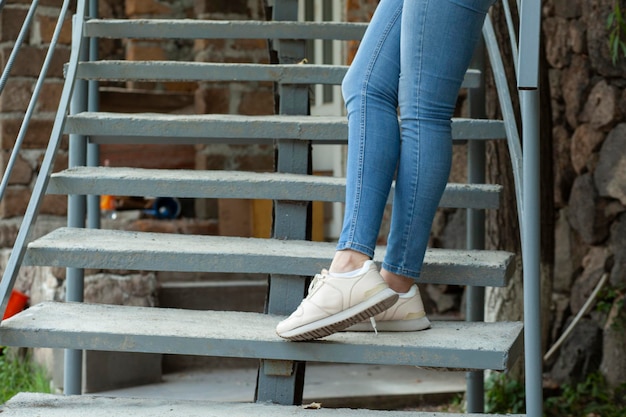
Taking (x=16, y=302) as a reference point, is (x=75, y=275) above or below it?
above

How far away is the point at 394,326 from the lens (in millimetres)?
2330

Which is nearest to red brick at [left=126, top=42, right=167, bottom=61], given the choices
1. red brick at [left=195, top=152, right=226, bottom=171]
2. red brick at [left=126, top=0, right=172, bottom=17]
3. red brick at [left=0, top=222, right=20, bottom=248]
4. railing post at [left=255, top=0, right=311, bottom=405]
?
red brick at [left=126, top=0, right=172, bottom=17]

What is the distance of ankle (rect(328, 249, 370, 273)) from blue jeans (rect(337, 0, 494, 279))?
2 cm

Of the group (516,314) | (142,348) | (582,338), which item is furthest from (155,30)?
(582,338)

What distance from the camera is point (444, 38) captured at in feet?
7.06

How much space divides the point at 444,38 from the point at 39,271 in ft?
11.3

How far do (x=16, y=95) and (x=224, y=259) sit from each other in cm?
326

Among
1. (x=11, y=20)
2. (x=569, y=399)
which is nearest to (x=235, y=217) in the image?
(x=11, y=20)

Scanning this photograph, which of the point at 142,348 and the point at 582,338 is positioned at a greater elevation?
the point at 142,348

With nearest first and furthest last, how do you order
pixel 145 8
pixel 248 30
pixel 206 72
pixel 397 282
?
pixel 397 282 < pixel 206 72 < pixel 248 30 < pixel 145 8

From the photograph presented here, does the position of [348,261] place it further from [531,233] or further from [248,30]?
[248,30]

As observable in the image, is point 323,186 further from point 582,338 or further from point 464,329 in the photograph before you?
point 582,338

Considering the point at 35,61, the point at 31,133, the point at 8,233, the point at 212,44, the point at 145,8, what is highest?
the point at 145,8

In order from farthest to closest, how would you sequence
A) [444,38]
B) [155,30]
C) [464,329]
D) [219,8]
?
[219,8] < [155,30] < [464,329] < [444,38]
